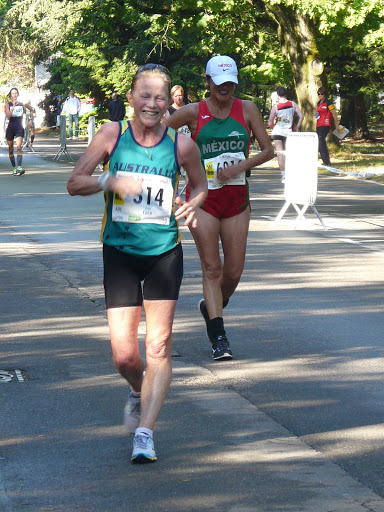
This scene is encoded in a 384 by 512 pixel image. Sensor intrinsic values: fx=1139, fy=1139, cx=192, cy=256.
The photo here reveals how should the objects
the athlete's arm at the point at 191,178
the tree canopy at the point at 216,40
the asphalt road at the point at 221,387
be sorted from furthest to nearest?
the tree canopy at the point at 216,40 → the athlete's arm at the point at 191,178 → the asphalt road at the point at 221,387

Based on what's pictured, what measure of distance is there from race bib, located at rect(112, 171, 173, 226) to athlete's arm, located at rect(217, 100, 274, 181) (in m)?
2.30

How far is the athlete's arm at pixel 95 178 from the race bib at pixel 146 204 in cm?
10

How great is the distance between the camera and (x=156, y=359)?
5.23 metres

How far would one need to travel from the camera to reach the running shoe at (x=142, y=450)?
5.05 metres

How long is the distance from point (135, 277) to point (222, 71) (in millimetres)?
2471

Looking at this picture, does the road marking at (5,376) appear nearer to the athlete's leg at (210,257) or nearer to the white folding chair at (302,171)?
the athlete's leg at (210,257)

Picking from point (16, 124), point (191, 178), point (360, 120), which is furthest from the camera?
point (360, 120)

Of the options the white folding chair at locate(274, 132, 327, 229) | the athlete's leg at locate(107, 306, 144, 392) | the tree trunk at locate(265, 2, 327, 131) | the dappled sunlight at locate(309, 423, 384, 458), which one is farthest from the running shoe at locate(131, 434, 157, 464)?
the tree trunk at locate(265, 2, 327, 131)

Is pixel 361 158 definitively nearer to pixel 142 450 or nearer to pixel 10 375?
pixel 10 375

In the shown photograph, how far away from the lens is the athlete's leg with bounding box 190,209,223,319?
7590mm

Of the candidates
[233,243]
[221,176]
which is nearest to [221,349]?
[233,243]

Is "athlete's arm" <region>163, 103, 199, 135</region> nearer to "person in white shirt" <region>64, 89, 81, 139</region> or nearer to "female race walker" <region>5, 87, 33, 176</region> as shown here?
"female race walker" <region>5, 87, 33, 176</region>

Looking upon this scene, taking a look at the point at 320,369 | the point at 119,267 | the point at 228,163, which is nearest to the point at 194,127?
the point at 228,163

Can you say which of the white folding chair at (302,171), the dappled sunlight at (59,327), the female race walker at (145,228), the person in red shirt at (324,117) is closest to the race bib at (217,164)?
the dappled sunlight at (59,327)
